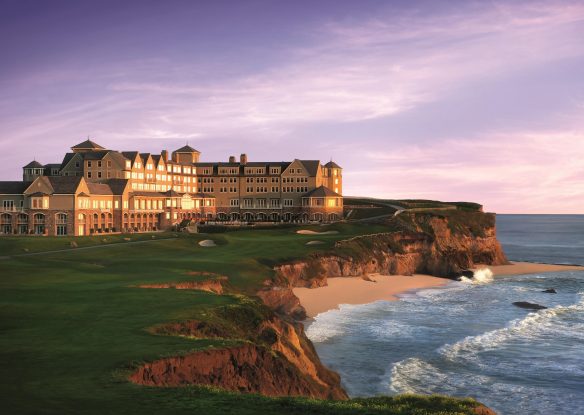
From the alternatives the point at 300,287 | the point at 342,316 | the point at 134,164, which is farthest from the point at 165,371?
the point at 134,164

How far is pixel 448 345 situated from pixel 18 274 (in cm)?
3358

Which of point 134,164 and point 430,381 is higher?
point 134,164

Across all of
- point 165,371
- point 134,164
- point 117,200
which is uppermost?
point 134,164

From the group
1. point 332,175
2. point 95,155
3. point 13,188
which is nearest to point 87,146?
point 95,155

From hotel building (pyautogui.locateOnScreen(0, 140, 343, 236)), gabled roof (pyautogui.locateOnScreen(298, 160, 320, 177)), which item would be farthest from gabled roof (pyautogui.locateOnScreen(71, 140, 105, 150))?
gabled roof (pyautogui.locateOnScreen(298, 160, 320, 177))

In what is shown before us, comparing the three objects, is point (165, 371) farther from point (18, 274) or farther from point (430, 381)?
point (18, 274)

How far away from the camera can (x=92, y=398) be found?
663 inches

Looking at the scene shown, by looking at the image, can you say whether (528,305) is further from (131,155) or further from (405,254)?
(131,155)

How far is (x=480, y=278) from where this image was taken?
9019 cm

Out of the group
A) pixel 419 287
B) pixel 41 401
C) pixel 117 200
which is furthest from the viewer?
pixel 117 200

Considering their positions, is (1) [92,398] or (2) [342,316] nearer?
(1) [92,398]

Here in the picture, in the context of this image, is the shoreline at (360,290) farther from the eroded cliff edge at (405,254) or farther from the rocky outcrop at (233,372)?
the rocky outcrop at (233,372)

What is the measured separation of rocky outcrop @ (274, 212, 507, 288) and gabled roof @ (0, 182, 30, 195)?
55176mm

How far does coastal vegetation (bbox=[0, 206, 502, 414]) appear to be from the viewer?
57.1 ft
